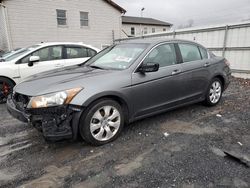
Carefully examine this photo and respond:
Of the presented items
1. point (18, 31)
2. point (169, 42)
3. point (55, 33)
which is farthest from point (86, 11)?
point (169, 42)

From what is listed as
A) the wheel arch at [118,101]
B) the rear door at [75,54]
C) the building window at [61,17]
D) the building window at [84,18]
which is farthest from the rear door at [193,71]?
the building window at [84,18]

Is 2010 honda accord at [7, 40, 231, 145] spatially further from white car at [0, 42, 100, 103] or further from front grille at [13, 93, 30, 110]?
white car at [0, 42, 100, 103]

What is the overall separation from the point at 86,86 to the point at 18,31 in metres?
13.0

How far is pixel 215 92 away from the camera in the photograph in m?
4.96

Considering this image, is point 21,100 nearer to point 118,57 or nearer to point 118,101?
point 118,101

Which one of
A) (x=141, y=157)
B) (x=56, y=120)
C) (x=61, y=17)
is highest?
(x=61, y=17)

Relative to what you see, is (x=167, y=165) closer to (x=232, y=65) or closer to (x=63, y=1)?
(x=232, y=65)

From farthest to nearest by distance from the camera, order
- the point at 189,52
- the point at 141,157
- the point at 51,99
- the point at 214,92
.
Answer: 1. the point at 214,92
2. the point at 189,52
3. the point at 141,157
4. the point at 51,99

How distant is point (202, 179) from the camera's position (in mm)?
2449

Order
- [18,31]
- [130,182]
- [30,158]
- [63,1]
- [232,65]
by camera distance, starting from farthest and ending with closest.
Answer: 1. [63,1]
2. [18,31]
3. [232,65]
4. [30,158]
5. [130,182]

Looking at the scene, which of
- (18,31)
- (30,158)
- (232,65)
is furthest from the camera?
(18,31)

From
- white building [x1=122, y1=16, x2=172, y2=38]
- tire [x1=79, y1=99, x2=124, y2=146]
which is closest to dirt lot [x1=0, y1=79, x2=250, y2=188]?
tire [x1=79, y1=99, x2=124, y2=146]

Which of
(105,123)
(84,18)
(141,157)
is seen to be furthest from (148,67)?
(84,18)

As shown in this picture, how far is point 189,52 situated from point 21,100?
3.28 meters
